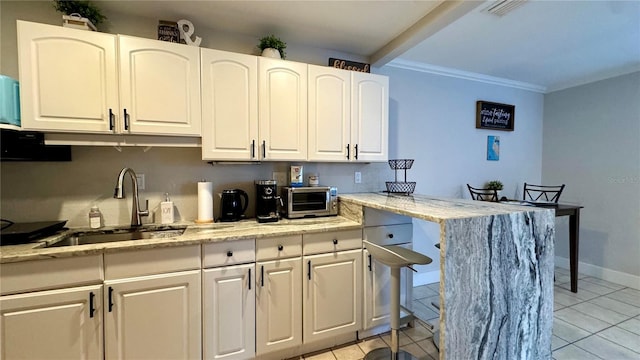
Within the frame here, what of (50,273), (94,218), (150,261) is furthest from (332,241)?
(94,218)

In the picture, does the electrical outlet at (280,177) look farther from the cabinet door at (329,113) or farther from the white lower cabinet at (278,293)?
the white lower cabinet at (278,293)

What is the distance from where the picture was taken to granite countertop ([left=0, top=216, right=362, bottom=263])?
137 centimetres

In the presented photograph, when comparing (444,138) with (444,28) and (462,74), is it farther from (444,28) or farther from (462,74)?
(444,28)

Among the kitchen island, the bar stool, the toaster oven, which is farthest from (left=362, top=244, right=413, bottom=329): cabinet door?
the kitchen island

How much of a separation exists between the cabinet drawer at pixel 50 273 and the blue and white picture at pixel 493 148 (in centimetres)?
407

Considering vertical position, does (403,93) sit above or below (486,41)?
below

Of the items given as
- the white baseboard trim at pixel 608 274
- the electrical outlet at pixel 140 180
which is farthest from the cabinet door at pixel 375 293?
the white baseboard trim at pixel 608 274

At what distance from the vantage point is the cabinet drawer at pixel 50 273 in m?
Answer: 1.32

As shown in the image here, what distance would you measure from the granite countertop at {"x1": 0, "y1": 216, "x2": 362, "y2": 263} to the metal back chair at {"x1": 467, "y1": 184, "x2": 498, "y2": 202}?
198 centimetres

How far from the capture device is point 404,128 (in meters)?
2.99

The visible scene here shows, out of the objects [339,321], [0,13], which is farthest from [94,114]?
[339,321]

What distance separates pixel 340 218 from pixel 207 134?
1.24 meters

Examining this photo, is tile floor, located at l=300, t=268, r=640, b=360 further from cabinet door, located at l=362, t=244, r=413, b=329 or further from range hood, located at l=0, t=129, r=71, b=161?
range hood, located at l=0, t=129, r=71, b=161

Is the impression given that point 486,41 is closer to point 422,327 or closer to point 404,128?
point 404,128
